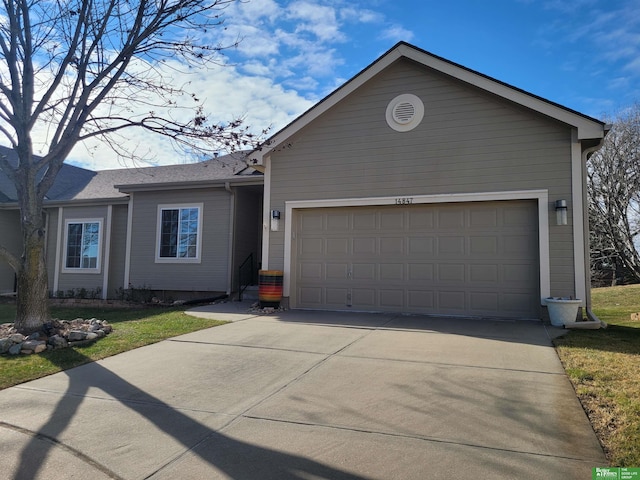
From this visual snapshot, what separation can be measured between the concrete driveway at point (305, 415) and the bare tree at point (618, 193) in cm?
1728

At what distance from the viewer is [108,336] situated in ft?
23.5

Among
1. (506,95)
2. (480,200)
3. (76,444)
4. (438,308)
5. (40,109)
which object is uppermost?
(506,95)

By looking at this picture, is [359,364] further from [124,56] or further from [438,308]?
[124,56]

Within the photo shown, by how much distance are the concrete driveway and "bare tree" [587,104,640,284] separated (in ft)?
56.7

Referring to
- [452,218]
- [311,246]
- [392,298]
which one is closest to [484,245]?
[452,218]

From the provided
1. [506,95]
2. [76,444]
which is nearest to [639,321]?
[506,95]

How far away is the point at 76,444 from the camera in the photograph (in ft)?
10.8

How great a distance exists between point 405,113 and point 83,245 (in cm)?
1110

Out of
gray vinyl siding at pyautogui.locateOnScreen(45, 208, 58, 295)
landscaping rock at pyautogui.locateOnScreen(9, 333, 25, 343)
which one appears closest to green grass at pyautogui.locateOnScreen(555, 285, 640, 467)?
landscaping rock at pyautogui.locateOnScreen(9, 333, 25, 343)

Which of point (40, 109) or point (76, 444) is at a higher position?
point (40, 109)

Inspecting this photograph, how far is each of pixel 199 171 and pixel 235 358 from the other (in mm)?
10112

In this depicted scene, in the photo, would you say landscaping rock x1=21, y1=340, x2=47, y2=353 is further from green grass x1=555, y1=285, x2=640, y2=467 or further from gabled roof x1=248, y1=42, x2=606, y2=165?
green grass x1=555, y1=285, x2=640, y2=467

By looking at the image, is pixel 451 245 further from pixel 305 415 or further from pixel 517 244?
pixel 305 415

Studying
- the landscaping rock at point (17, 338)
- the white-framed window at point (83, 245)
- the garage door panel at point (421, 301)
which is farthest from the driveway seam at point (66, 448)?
the white-framed window at point (83, 245)
